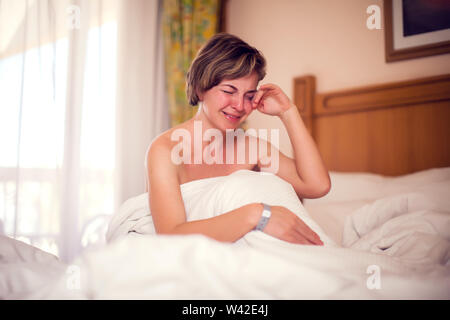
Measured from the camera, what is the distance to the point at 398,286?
1.95 feet

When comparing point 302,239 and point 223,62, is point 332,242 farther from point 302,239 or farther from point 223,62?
point 223,62

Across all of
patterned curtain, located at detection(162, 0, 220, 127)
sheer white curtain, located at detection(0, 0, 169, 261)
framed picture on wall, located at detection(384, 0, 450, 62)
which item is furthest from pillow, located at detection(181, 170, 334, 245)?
patterned curtain, located at detection(162, 0, 220, 127)

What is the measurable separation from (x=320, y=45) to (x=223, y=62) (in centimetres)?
123

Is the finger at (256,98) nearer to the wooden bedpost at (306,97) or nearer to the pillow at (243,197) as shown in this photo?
the pillow at (243,197)

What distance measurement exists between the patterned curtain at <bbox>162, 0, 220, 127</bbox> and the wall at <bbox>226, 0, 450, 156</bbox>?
0.72 feet

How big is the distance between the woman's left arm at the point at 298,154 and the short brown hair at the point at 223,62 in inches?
4.3

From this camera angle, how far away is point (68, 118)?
188 cm

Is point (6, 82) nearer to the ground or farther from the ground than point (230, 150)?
farther from the ground

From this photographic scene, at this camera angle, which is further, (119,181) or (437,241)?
(119,181)

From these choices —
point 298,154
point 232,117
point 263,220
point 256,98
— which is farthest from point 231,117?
point 263,220

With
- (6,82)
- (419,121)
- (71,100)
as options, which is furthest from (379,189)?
(6,82)

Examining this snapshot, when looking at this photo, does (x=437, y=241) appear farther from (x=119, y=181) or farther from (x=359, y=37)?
(x=119, y=181)

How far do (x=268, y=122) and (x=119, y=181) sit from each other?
103cm

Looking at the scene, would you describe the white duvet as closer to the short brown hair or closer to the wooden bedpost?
the short brown hair
